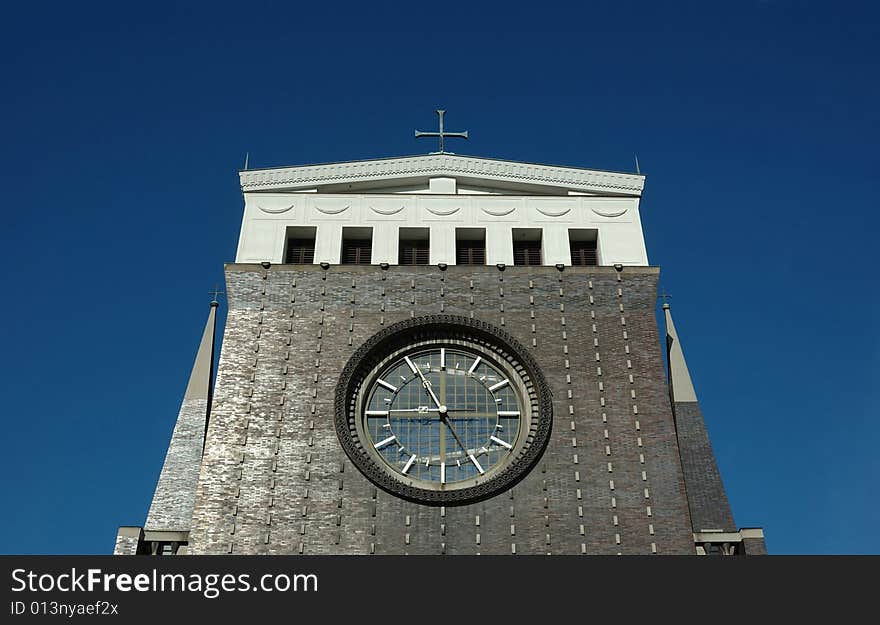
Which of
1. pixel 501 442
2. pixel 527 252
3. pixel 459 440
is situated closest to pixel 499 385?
pixel 501 442

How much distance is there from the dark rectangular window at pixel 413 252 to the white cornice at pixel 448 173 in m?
2.15

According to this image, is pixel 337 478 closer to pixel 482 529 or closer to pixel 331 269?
pixel 482 529

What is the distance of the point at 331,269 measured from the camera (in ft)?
110

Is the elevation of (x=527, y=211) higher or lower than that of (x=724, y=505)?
higher

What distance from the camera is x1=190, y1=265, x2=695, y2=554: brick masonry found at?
2892 cm

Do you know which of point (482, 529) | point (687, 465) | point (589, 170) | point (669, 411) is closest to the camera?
point (482, 529)

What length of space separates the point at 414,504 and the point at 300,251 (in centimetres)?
899

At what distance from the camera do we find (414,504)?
Answer: 29453 millimetres

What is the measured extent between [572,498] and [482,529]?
2305mm

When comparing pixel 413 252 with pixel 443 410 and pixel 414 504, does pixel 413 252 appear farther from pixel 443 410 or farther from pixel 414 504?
pixel 414 504

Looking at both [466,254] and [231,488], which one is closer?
[231,488]

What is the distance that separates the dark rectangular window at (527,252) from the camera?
34.9m

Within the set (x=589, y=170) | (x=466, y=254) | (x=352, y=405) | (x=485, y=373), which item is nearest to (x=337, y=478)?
(x=352, y=405)

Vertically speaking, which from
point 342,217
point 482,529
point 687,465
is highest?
point 342,217
